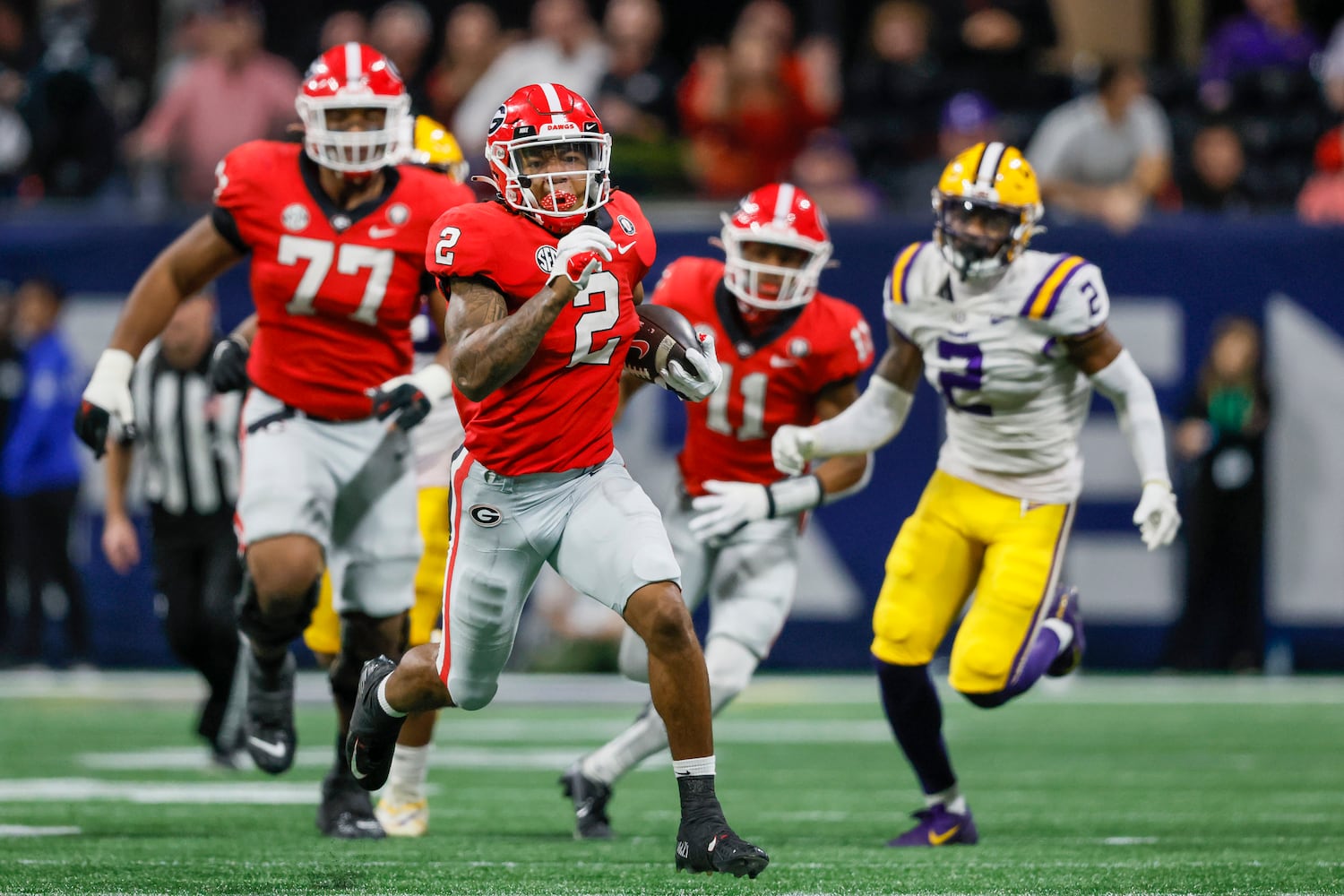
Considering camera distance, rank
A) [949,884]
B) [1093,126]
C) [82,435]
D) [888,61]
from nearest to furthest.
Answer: [949,884] → [82,435] → [1093,126] → [888,61]

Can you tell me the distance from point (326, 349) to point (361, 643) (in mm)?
860

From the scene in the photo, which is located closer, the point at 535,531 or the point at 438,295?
the point at 535,531

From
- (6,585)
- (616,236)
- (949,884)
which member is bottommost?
(6,585)

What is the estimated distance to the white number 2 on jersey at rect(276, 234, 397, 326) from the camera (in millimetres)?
5316

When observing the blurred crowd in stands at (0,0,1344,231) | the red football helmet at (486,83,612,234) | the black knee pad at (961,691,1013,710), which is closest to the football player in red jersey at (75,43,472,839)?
the red football helmet at (486,83,612,234)

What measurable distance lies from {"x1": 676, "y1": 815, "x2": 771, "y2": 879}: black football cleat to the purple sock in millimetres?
1284

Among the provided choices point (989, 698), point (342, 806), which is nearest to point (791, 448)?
point (989, 698)

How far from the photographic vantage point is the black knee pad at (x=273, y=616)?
5.22m

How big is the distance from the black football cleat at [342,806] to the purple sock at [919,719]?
1.49 m

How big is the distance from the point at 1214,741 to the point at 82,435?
4.90 metres

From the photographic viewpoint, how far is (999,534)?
17.6 feet

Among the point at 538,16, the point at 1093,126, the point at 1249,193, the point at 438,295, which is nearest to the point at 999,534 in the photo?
the point at 438,295

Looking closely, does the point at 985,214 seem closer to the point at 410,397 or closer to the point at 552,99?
the point at 552,99

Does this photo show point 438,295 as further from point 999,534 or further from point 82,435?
point 999,534
